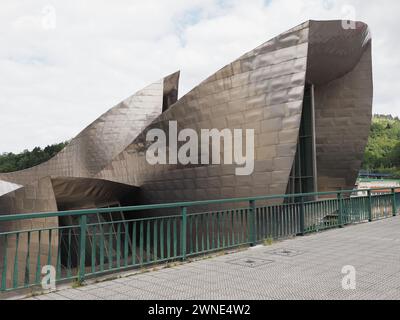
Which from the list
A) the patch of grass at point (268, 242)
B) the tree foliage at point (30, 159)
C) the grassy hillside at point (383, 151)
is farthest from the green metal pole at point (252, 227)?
the grassy hillside at point (383, 151)

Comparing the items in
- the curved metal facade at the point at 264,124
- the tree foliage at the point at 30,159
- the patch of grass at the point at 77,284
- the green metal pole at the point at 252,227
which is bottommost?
the patch of grass at the point at 77,284

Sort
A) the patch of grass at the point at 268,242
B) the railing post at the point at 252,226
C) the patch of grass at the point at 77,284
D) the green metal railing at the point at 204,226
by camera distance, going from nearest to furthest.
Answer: the patch of grass at the point at 77,284, the green metal railing at the point at 204,226, the railing post at the point at 252,226, the patch of grass at the point at 268,242

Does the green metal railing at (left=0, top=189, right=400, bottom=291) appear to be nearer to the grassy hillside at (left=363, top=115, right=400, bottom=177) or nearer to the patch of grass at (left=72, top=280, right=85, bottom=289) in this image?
the patch of grass at (left=72, top=280, right=85, bottom=289)

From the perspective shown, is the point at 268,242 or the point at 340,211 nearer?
the point at 268,242

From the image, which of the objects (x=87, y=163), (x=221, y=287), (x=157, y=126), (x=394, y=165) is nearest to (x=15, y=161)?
(x=87, y=163)

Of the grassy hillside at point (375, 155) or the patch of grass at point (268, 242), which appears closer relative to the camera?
the patch of grass at point (268, 242)

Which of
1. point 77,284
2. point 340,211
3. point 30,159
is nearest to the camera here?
point 77,284

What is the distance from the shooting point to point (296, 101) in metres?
10.3

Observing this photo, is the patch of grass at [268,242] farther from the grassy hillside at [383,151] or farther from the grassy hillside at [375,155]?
the grassy hillside at [383,151]

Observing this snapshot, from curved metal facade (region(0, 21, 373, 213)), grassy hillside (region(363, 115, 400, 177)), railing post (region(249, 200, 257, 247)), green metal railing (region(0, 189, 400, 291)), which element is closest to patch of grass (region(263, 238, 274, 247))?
green metal railing (region(0, 189, 400, 291))

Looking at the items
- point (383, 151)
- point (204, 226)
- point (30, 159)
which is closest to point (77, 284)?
point (204, 226)

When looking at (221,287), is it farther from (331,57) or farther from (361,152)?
(361,152)

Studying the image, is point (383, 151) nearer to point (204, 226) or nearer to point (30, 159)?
point (30, 159)

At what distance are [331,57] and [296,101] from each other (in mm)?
3515
